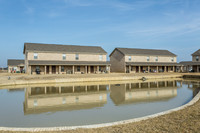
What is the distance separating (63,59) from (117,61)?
17137 mm

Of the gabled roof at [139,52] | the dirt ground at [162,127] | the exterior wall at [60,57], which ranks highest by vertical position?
the gabled roof at [139,52]

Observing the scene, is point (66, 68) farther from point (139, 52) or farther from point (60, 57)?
point (139, 52)

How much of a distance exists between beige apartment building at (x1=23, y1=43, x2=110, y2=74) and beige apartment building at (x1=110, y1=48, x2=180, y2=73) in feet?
18.8

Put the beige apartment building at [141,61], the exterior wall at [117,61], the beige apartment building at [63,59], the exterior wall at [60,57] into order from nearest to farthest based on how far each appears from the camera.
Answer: the beige apartment building at [63,59]
the exterior wall at [60,57]
the beige apartment building at [141,61]
the exterior wall at [117,61]

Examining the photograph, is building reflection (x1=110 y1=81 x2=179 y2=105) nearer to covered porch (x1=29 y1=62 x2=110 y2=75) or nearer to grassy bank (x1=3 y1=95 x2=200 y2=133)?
grassy bank (x1=3 y1=95 x2=200 y2=133)

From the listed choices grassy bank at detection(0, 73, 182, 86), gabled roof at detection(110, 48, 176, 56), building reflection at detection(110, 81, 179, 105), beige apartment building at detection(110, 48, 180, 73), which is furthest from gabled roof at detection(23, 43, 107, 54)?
building reflection at detection(110, 81, 179, 105)

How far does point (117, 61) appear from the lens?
49000 mm

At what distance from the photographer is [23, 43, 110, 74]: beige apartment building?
118ft

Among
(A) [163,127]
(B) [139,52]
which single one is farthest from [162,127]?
(B) [139,52]

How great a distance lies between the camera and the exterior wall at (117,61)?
4591cm

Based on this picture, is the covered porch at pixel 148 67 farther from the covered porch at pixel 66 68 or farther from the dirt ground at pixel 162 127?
the dirt ground at pixel 162 127

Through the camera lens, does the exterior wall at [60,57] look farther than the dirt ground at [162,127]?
Yes

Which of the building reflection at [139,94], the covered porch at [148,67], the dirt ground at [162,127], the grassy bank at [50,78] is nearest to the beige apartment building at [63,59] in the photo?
the grassy bank at [50,78]

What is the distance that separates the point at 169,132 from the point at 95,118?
4.78 meters
